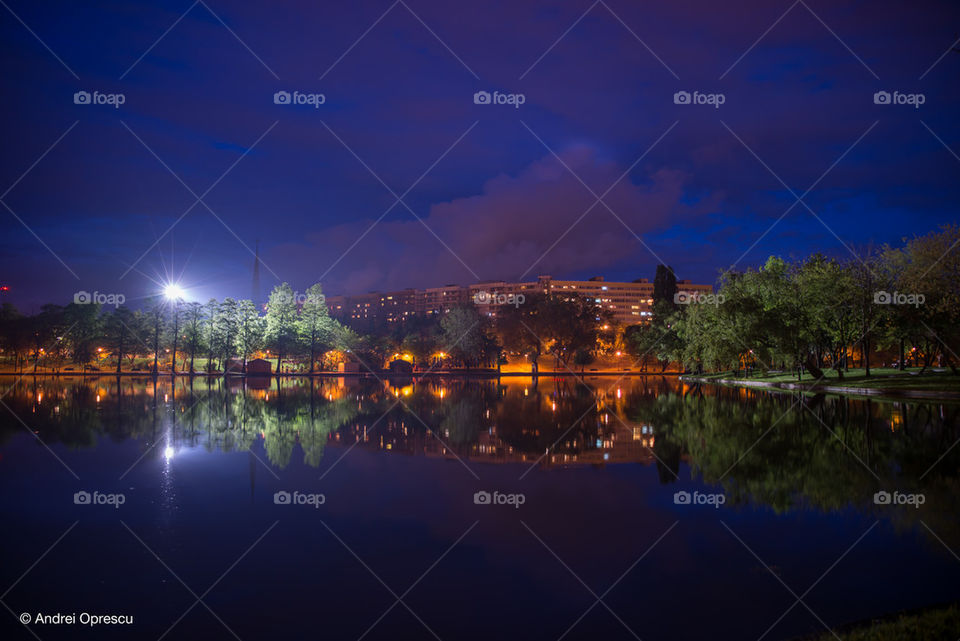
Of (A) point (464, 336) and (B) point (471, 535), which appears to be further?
(A) point (464, 336)

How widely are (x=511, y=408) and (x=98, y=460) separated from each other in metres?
19.5

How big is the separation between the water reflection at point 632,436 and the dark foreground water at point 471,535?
151mm

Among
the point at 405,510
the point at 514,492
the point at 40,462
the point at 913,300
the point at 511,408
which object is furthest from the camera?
the point at 913,300

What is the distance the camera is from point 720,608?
665 cm

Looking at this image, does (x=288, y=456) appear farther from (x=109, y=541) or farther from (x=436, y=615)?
(x=436, y=615)

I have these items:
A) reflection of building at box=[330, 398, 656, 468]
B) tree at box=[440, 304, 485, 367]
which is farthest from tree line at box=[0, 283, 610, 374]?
reflection of building at box=[330, 398, 656, 468]

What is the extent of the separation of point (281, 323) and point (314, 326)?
15.9 ft

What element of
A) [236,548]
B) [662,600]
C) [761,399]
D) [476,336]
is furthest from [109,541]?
[476,336]

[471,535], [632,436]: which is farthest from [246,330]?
[471,535]

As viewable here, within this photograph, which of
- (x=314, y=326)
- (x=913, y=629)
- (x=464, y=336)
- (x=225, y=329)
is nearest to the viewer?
(x=913, y=629)

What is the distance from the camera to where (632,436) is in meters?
19.8

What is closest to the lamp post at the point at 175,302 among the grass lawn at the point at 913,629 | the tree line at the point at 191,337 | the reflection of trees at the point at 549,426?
the tree line at the point at 191,337

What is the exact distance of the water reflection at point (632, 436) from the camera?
41.1 ft

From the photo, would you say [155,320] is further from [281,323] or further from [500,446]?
[500,446]
